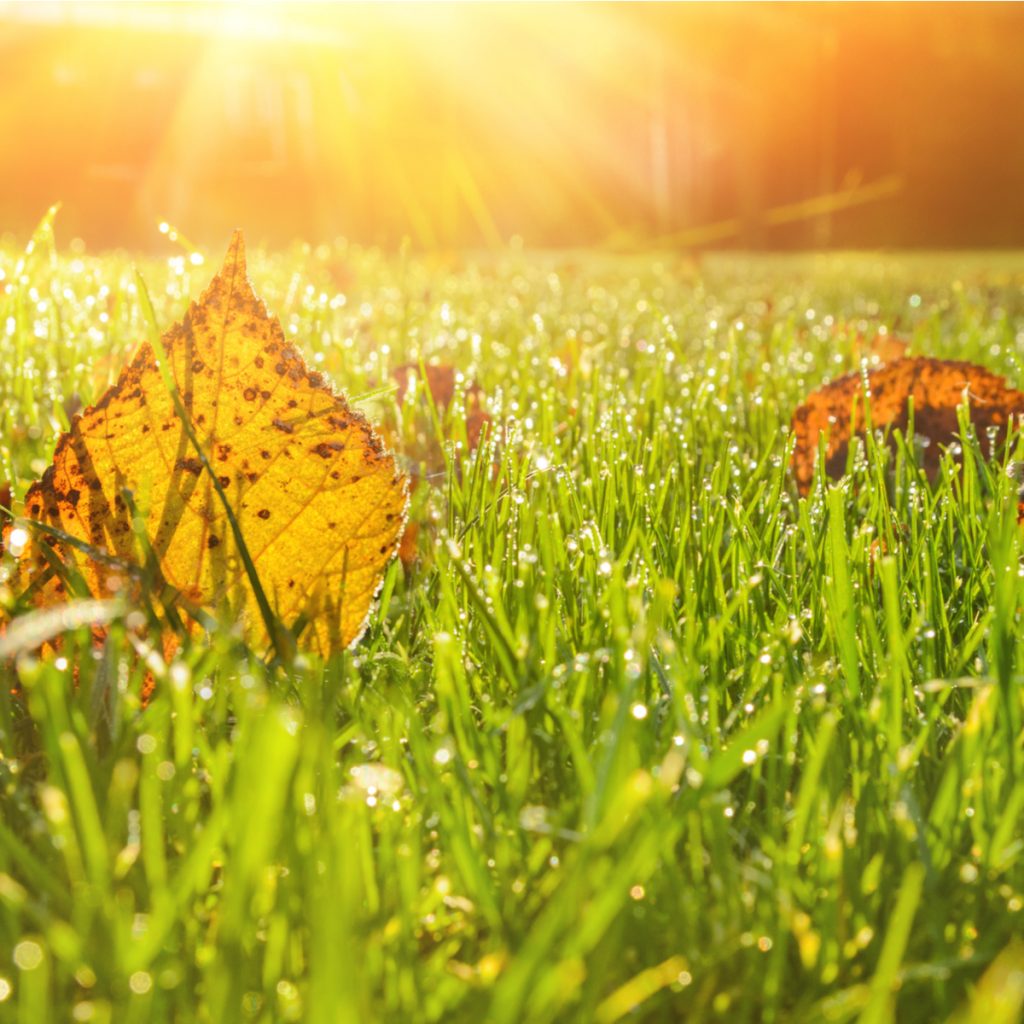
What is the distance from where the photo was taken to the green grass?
54 centimetres

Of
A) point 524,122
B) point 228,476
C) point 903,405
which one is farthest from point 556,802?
point 524,122

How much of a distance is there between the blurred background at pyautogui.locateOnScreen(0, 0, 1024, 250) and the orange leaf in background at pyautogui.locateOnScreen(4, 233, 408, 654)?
13446 millimetres

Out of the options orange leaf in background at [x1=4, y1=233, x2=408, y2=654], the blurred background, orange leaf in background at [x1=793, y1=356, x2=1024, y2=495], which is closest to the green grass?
orange leaf in background at [x1=4, y1=233, x2=408, y2=654]

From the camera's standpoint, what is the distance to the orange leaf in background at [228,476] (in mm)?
966

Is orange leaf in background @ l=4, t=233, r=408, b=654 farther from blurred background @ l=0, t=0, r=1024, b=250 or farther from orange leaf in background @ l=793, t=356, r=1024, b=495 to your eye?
blurred background @ l=0, t=0, r=1024, b=250

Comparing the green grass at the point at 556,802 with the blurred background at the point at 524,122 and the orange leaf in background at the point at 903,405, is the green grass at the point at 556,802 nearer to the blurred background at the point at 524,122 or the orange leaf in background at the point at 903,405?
the orange leaf in background at the point at 903,405

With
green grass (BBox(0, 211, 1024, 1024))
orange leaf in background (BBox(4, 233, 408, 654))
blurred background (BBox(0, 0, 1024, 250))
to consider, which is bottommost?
green grass (BBox(0, 211, 1024, 1024))

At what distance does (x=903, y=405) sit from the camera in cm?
166

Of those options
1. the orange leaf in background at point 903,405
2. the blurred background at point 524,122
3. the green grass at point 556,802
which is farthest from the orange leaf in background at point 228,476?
the blurred background at point 524,122

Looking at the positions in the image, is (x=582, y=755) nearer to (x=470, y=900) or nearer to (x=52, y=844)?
(x=470, y=900)

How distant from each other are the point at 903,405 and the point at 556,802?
42.2 inches

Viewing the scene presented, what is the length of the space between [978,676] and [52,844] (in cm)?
71

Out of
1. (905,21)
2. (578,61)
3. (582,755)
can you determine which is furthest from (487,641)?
(578,61)

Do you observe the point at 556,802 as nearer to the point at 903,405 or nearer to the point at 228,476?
the point at 228,476
